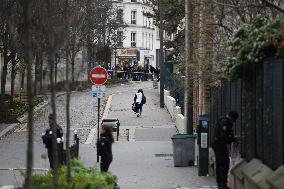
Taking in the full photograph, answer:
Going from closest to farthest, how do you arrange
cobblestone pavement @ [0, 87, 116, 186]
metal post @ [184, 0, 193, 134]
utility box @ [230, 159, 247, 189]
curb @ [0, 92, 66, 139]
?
utility box @ [230, 159, 247, 189] → cobblestone pavement @ [0, 87, 116, 186] → metal post @ [184, 0, 193, 134] → curb @ [0, 92, 66, 139]

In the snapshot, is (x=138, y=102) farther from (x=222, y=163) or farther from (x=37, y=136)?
(x=222, y=163)

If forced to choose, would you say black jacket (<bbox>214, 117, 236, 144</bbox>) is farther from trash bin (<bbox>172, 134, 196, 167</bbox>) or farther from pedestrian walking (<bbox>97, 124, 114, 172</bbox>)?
trash bin (<bbox>172, 134, 196, 167</bbox>)

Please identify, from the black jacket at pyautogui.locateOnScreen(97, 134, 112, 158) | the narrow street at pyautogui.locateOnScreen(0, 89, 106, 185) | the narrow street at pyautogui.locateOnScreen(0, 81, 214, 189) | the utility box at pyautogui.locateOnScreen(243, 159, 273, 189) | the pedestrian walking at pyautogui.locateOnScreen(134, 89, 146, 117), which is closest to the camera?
the utility box at pyautogui.locateOnScreen(243, 159, 273, 189)

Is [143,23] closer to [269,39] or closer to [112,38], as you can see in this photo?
[112,38]

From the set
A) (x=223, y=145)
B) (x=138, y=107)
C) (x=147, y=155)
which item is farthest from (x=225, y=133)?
(x=138, y=107)

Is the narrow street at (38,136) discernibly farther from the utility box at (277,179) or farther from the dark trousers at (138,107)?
the utility box at (277,179)

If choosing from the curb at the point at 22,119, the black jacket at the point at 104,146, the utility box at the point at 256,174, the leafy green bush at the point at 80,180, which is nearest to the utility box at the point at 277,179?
the utility box at the point at 256,174

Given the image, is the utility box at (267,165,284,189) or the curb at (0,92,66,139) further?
the curb at (0,92,66,139)

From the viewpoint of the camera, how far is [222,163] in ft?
51.0

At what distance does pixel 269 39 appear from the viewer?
12.6m

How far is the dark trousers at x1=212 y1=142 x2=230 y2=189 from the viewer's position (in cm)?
1543

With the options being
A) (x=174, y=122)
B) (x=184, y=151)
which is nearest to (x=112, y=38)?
(x=174, y=122)

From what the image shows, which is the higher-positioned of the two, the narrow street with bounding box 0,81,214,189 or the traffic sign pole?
the traffic sign pole

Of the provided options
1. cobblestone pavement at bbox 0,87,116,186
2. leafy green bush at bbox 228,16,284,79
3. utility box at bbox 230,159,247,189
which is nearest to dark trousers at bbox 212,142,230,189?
utility box at bbox 230,159,247,189
